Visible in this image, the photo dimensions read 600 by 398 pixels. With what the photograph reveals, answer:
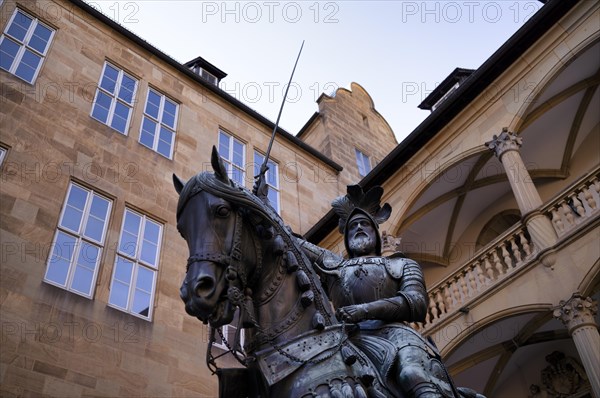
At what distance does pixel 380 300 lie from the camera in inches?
114

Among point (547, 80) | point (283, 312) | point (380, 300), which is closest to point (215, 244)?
point (283, 312)

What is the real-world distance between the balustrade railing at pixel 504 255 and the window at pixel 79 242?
634 cm

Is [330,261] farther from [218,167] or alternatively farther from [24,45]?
[24,45]

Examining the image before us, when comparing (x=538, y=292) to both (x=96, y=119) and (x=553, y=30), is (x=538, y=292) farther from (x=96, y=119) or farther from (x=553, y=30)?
(x=96, y=119)

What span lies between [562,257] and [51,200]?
28.7 feet

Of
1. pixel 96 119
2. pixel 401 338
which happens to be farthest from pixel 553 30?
pixel 401 338

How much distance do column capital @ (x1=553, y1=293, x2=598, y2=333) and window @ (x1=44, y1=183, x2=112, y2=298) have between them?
766 centimetres

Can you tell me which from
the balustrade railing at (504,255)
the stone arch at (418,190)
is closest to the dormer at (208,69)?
the stone arch at (418,190)

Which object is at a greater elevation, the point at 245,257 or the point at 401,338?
the point at 245,257

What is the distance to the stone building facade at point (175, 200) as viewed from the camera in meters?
8.96

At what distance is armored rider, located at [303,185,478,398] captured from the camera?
2668 mm

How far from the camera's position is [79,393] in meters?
8.48

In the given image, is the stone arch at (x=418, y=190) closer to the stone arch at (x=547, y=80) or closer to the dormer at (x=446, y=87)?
the stone arch at (x=547, y=80)

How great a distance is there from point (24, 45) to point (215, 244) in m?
11.3
